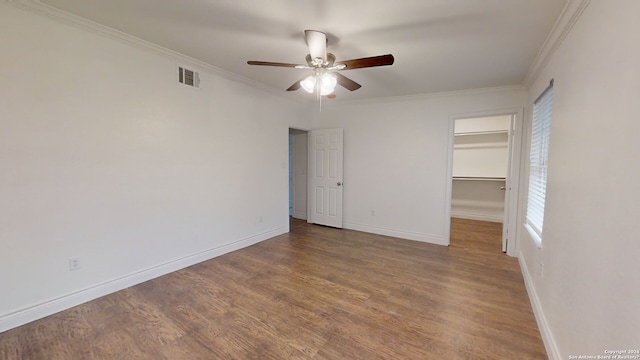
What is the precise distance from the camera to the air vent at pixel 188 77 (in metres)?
3.08

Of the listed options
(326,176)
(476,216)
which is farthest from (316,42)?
(476,216)

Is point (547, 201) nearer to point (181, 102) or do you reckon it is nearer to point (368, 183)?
point (368, 183)

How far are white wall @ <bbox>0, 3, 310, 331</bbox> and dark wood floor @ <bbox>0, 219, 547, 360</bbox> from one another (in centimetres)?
30

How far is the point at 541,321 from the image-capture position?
2098 millimetres

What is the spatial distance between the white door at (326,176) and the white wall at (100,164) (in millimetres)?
1901

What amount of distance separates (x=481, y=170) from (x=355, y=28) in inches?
199

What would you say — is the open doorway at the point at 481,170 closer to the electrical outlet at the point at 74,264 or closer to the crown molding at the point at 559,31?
the crown molding at the point at 559,31

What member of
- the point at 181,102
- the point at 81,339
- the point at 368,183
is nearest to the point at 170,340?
the point at 81,339

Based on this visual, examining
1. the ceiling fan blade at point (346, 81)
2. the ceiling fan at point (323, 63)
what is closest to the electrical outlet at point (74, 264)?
the ceiling fan at point (323, 63)

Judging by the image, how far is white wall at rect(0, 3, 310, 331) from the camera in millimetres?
2057

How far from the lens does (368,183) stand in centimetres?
493

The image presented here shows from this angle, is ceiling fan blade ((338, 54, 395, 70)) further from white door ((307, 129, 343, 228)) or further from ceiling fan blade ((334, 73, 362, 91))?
white door ((307, 129, 343, 228))

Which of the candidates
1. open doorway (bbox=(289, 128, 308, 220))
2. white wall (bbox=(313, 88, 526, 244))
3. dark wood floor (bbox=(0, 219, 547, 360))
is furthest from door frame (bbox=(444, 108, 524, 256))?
open doorway (bbox=(289, 128, 308, 220))

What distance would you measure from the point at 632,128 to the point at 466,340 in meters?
1.73
